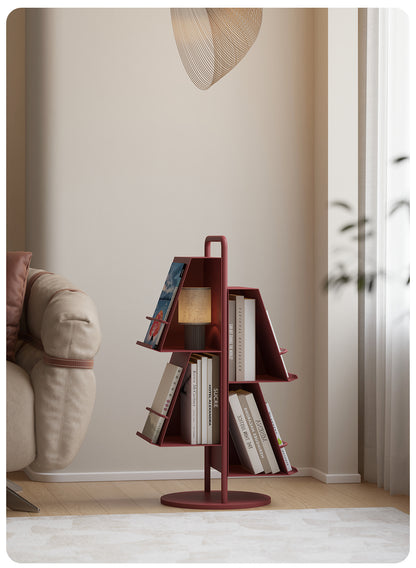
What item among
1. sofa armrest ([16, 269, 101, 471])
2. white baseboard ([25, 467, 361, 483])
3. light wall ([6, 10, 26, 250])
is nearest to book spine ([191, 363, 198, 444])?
sofa armrest ([16, 269, 101, 471])

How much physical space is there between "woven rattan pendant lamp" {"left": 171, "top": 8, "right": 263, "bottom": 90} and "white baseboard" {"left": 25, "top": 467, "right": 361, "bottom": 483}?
1680 mm

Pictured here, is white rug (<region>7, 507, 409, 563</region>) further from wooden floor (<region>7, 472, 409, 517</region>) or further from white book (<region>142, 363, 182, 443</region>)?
white book (<region>142, 363, 182, 443</region>)

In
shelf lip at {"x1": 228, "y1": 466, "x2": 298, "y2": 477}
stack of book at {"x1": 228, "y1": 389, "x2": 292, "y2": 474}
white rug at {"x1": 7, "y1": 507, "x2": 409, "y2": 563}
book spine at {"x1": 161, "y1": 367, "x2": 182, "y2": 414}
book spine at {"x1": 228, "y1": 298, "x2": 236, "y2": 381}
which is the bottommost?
white rug at {"x1": 7, "y1": 507, "x2": 409, "y2": 563}

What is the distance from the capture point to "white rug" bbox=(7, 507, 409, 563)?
2141mm

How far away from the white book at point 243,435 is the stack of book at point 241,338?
0.08 metres

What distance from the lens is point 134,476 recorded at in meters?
3.26

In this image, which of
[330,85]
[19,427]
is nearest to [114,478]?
[19,427]

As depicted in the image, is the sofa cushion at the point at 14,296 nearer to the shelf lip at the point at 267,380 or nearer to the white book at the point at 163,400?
the white book at the point at 163,400

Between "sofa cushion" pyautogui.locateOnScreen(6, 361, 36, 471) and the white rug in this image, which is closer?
the white rug

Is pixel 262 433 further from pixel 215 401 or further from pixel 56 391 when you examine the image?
pixel 56 391

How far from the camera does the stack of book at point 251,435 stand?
275 centimetres

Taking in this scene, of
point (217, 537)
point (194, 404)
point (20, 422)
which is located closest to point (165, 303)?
point (194, 404)

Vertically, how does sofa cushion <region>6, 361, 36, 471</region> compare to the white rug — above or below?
above

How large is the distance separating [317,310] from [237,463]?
2.70 feet
